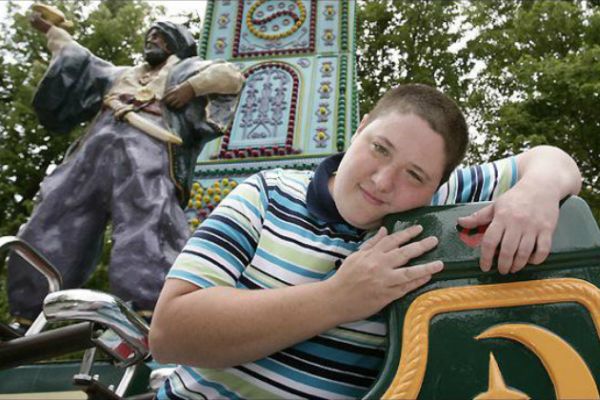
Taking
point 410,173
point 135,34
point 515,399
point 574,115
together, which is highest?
point 135,34

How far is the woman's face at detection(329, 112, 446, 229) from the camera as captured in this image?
0.75 metres

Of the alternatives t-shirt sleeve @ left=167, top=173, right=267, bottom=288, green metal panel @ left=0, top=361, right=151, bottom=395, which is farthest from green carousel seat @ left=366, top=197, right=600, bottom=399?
green metal panel @ left=0, top=361, right=151, bottom=395

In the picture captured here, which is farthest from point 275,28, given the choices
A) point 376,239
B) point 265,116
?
point 376,239

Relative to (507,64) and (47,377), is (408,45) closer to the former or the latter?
(507,64)

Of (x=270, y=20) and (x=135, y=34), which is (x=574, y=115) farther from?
(x=135, y=34)

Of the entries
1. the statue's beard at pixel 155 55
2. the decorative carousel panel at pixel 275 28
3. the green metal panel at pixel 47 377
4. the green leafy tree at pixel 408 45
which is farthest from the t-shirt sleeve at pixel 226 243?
the green leafy tree at pixel 408 45

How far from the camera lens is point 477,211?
2.25ft

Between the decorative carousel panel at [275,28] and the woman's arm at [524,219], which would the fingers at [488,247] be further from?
the decorative carousel panel at [275,28]

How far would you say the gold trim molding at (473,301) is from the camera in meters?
0.59

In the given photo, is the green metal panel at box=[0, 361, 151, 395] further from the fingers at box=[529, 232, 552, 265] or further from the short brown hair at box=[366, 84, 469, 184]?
the fingers at box=[529, 232, 552, 265]

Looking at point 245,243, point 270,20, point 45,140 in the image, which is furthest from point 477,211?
point 45,140

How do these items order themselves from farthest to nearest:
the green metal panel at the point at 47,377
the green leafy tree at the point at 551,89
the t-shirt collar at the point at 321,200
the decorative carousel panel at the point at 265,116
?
the green leafy tree at the point at 551,89 < the decorative carousel panel at the point at 265,116 < the green metal panel at the point at 47,377 < the t-shirt collar at the point at 321,200

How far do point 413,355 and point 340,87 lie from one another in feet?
14.3

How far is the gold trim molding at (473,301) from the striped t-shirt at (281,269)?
111 millimetres
